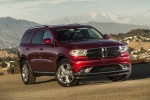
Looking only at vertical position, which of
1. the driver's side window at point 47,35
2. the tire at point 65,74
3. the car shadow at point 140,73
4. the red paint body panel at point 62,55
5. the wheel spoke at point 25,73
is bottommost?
the car shadow at point 140,73

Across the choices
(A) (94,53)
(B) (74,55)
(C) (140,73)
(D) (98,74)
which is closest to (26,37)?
(B) (74,55)

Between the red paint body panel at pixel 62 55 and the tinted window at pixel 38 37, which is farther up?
the tinted window at pixel 38 37

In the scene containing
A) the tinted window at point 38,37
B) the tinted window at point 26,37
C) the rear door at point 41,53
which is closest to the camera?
the rear door at point 41,53

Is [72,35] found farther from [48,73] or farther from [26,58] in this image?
[26,58]

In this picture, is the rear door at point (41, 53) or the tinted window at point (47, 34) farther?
the tinted window at point (47, 34)

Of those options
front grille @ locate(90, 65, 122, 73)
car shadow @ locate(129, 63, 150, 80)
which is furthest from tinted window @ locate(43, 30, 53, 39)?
car shadow @ locate(129, 63, 150, 80)

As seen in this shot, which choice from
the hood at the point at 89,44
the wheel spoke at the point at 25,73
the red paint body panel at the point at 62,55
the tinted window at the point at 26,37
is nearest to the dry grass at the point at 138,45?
the tinted window at the point at 26,37

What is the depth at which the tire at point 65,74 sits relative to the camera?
10609 mm

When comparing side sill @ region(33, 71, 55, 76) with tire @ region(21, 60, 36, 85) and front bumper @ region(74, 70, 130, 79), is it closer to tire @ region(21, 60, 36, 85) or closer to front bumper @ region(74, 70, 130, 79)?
tire @ region(21, 60, 36, 85)

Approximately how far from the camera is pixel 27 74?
12.9 metres

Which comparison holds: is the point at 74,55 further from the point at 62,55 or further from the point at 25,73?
the point at 25,73

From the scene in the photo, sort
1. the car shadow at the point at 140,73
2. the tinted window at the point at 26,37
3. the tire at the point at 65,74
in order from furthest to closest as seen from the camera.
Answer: the tinted window at the point at 26,37 → the car shadow at the point at 140,73 → the tire at the point at 65,74

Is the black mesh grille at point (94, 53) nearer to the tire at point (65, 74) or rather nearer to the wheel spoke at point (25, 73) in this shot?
the tire at point (65, 74)

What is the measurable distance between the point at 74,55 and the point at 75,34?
4.54ft
